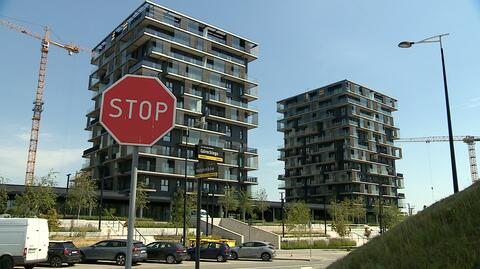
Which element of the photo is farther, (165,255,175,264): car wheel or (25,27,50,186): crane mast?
(25,27,50,186): crane mast

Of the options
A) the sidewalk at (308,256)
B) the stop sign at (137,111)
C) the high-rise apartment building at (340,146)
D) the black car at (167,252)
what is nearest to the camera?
the stop sign at (137,111)

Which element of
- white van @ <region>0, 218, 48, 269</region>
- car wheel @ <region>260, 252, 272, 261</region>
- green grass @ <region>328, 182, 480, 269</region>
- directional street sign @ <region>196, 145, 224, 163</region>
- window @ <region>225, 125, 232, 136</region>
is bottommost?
car wheel @ <region>260, 252, 272, 261</region>

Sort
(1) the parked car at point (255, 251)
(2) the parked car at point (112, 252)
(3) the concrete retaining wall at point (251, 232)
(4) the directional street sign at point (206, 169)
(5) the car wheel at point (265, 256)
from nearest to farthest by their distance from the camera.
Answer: (4) the directional street sign at point (206, 169) → (2) the parked car at point (112, 252) → (5) the car wheel at point (265, 256) → (1) the parked car at point (255, 251) → (3) the concrete retaining wall at point (251, 232)

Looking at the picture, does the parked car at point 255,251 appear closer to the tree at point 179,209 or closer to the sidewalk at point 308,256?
the sidewalk at point 308,256

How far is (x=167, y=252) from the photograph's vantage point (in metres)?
28.9

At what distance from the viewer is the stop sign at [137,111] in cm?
361

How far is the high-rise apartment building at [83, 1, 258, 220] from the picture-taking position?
69.3 m

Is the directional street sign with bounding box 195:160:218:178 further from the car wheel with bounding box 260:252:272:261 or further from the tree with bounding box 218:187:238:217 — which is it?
the tree with bounding box 218:187:238:217

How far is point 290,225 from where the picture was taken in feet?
190

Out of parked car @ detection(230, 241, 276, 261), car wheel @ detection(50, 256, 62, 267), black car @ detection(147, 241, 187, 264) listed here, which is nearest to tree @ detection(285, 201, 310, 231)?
parked car @ detection(230, 241, 276, 261)

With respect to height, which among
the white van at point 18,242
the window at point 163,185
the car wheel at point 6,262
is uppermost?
the window at point 163,185

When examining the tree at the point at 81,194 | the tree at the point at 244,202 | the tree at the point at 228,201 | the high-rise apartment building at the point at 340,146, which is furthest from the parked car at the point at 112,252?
the high-rise apartment building at the point at 340,146

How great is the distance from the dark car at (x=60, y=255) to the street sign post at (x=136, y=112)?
22823 mm

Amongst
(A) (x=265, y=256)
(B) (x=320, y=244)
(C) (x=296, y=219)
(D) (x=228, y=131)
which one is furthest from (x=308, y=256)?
(D) (x=228, y=131)
